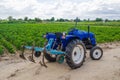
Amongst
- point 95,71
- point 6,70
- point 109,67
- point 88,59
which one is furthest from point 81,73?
point 6,70

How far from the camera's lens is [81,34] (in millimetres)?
8625

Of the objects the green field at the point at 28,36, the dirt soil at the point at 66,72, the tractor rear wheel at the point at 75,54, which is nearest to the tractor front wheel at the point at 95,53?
the dirt soil at the point at 66,72

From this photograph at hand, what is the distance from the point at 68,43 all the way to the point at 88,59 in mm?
1602

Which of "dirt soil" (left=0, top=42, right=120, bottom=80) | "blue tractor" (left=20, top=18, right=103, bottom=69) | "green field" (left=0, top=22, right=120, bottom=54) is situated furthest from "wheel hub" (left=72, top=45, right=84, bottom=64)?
"green field" (left=0, top=22, right=120, bottom=54)

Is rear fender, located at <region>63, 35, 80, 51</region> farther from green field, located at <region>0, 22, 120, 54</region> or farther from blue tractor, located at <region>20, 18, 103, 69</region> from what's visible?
green field, located at <region>0, 22, 120, 54</region>

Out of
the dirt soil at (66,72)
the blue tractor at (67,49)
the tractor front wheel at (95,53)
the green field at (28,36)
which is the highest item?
the blue tractor at (67,49)

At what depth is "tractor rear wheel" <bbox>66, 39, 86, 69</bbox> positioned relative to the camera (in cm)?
723

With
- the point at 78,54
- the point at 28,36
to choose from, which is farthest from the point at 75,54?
the point at 28,36

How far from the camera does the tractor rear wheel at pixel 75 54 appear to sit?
723cm

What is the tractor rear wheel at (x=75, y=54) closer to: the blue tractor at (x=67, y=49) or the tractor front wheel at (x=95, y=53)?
the blue tractor at (x=67, y=49)

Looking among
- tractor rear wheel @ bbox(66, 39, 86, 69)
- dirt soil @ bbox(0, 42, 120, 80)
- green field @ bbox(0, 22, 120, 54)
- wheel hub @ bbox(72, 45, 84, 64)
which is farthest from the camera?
green field @ bbox(0, 22, 120, 54)

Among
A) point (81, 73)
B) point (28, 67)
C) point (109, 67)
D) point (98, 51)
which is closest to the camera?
point (81, 73)

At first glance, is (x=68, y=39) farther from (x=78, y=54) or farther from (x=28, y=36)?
(x=28, y=36)

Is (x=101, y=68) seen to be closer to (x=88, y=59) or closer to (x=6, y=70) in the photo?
(x=88, y=59)
